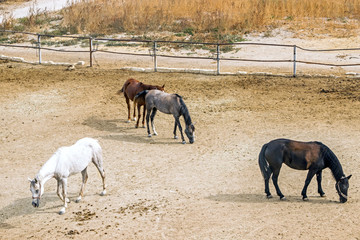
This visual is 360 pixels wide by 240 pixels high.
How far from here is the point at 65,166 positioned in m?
10.4

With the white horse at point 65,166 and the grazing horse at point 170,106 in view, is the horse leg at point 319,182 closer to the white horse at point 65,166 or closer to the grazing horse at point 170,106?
the white horse at point 65,166

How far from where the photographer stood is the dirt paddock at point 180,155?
9812 mm

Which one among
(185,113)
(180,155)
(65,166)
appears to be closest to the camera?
(65,166)

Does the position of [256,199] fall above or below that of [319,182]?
below

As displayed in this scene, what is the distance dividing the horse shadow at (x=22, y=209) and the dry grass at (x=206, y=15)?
1741 cm

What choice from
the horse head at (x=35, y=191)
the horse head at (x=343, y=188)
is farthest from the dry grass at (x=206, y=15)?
the horse head at (x=35, y=191)

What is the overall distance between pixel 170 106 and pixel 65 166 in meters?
5.03

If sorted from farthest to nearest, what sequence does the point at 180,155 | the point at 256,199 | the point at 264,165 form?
the point at 180,155 < the point at 256,199 < the point at 264,165

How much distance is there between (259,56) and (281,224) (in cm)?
1469

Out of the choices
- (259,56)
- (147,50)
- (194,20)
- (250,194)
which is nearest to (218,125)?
(250,194)

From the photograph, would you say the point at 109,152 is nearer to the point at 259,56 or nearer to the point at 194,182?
the point at 194,182

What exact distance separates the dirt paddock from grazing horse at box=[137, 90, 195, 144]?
1.25 feet

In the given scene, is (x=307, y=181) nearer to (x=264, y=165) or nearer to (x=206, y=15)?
(x=264, y=165)

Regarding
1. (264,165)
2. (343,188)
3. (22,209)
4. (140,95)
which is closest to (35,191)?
(22,209)
